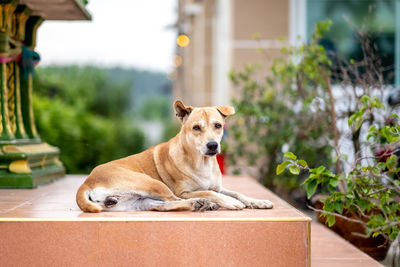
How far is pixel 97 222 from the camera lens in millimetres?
3029

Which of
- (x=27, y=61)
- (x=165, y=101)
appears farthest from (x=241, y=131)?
(x=165, y=101)

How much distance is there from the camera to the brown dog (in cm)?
346

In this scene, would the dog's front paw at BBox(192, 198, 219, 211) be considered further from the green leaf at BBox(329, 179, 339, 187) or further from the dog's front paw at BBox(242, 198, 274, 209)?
the green leaf at BBox(329, 179, 339, 187)

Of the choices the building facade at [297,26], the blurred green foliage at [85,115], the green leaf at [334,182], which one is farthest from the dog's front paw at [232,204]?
the building facade at [297,26]

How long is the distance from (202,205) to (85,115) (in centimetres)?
685

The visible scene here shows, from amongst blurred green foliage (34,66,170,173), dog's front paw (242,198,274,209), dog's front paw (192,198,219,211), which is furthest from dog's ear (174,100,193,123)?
blurred green foliage (34,66,170,173)

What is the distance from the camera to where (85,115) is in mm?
9766

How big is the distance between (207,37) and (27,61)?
33.7ft

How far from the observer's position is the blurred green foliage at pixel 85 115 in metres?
8.06

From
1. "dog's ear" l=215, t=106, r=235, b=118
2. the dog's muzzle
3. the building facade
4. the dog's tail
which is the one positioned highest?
the building facade

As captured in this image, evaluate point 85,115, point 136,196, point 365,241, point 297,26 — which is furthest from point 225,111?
point 85,115

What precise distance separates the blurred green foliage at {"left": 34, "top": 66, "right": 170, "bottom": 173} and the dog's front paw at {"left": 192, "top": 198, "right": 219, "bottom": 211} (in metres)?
4.41

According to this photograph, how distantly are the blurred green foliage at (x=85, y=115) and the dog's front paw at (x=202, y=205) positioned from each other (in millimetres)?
4410

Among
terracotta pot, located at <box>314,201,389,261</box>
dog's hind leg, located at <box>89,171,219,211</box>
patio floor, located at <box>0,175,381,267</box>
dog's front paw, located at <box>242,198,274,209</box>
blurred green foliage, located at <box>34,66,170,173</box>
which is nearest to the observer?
patio floor, located at <box>0,175,381,267</box>
